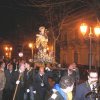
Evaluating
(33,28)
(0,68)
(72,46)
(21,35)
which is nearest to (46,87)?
(0,68)

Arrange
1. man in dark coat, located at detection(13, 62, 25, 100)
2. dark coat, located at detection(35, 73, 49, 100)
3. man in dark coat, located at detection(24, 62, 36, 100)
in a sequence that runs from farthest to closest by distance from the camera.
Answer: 1. dark coat, located at detection(35, 73, 49, 100)
2. man in dark coat, located at detection(24, 62, 36, 100)
3. man in dark coat, located at detection(13, 62, 25, 100)

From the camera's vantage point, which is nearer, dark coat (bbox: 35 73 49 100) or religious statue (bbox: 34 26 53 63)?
dark coat (bbox: 35 73 49 100)

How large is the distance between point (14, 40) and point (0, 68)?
76726mm

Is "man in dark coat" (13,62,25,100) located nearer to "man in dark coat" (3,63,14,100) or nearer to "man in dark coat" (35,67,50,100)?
"man in dark coat" (3,63,14,100)

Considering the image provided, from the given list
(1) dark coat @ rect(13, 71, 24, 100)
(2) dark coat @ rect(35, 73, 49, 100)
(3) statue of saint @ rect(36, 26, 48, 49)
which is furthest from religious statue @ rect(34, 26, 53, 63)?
(1) dark coat @ rect(13, 71, 24, 100)

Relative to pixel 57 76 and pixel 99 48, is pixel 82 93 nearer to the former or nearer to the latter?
pixel 57 76

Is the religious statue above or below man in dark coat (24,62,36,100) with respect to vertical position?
above

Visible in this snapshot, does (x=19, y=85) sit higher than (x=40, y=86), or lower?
higher

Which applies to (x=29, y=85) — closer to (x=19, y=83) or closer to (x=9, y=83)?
(x=9, y=83)

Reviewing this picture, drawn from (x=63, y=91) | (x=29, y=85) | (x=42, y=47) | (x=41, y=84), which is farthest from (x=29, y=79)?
(x=42, y=47)

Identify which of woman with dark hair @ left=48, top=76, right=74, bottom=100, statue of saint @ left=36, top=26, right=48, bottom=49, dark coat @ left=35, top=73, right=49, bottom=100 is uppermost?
statue of saint @ left=36, top=26, right=48, bottom=49

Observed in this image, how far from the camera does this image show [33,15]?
62812 mm

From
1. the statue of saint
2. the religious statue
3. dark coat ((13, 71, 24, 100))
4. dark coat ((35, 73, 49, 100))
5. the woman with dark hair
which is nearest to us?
A: the woman with dark hair

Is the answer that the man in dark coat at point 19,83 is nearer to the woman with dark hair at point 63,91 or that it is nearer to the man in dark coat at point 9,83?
the man in dark coat at point 9,83
